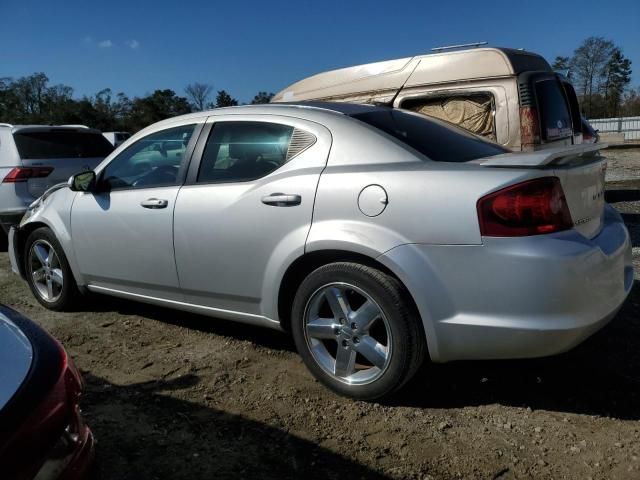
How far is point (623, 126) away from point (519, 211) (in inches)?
1521

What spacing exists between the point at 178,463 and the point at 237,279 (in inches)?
44.3

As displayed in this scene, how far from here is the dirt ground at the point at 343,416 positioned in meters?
2.48

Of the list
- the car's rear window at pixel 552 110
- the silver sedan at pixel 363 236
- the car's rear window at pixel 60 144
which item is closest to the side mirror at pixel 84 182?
the silver sedan at pixel 363 236

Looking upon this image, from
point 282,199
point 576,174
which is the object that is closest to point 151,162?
point 282,199

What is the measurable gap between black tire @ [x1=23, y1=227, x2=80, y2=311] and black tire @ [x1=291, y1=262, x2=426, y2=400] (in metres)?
2.36

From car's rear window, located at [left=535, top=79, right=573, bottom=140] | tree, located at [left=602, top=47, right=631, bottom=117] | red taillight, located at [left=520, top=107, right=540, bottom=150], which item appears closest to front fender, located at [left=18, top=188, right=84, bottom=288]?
red taillight, located at [left=520, top=107, right=540, bottom=150]

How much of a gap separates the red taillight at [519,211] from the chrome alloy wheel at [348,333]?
2.28 ft

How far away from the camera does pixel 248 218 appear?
3.26 metres

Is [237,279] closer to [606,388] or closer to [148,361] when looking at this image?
[148,361]

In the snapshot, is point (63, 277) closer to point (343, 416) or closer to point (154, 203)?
point (154, 203)

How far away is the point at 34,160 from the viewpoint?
701 centimetres

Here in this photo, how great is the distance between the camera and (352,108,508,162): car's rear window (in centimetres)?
310

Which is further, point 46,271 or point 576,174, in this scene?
point 46,271

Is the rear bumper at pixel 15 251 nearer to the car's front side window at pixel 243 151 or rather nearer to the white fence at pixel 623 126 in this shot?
the car's front side window at pixel 243 151
